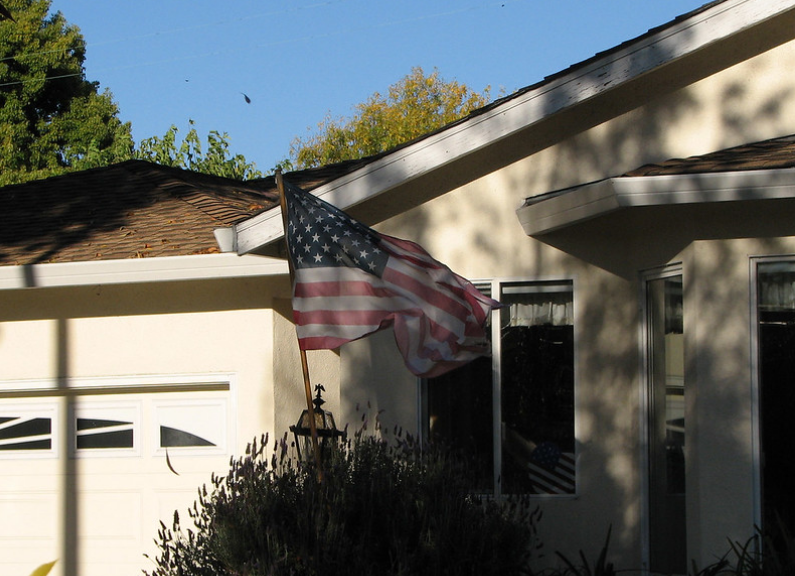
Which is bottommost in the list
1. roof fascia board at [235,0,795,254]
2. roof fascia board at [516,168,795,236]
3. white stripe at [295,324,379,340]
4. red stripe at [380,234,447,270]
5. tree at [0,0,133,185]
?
white stripe at [295,324,379,340]

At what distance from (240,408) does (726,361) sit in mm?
3746

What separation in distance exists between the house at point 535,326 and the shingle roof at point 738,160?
43mm

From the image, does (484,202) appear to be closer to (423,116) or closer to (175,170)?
(175,170)

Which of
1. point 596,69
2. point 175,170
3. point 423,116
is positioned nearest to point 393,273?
point 596,69

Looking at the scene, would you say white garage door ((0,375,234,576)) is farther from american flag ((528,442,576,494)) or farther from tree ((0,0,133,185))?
tree ((0,0,133,185))

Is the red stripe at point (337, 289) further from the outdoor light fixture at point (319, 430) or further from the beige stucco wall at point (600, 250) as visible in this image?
the beige stucco wall at point (600, 250)

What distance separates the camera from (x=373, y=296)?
5.59 m

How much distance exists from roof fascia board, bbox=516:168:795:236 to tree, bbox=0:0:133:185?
74.1 feet

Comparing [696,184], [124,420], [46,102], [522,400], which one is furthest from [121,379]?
[46,102]

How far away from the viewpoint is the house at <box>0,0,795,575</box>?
6750 millimetres

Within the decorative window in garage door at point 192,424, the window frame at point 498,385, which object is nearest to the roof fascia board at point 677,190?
the window frame at point 498,385

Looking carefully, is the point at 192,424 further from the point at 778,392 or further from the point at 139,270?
the point at 778,392

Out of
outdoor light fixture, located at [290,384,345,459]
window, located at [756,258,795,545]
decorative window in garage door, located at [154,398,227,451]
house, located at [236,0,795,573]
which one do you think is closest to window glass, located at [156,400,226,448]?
decorative window in garage door, located at [154,398,227,451]

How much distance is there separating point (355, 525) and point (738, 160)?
3.46 meters
